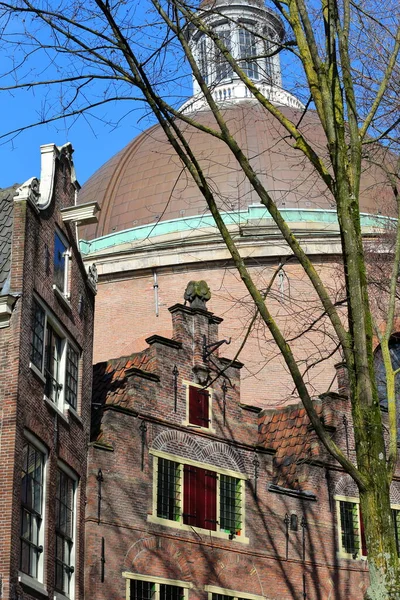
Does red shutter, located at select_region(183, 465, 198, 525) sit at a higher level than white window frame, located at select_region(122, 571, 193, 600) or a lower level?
higher

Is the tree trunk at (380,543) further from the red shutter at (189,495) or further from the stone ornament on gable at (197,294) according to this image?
the stone ornament on gable at (197,294)

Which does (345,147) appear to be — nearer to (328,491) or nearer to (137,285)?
(328,491)

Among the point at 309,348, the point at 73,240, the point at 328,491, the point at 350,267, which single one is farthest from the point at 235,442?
the point at 350,267

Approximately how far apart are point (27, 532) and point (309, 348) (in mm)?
16866

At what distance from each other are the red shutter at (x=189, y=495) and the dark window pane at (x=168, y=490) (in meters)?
0.16

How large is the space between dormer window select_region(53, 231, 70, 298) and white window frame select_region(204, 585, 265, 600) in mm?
6234

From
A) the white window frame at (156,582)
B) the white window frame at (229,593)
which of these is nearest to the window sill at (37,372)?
the white window frame at (156,582)

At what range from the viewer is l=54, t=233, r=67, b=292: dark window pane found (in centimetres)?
2109

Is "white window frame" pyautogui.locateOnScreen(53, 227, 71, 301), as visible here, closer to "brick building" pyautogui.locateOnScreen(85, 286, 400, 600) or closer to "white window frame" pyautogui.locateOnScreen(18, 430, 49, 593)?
"brick building" pyautogui.locateOnScreen(85, 286, 400, 600)

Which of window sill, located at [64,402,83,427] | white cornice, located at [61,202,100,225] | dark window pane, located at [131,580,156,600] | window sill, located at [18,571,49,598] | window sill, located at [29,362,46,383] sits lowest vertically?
window sill, located at [18,571,49,598]

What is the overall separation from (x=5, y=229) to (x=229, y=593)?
821 centimetres

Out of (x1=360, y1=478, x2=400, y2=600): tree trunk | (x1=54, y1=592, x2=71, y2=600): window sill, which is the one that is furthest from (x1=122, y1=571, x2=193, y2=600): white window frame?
(x1=360, y1=478, x2=400, y2=600): tree trunk

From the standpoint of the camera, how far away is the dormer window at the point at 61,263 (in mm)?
21094

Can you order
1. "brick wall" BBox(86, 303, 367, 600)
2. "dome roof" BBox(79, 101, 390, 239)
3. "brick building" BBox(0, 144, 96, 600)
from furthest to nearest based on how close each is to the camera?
"dome roof" BBox(79, 101, 390, 239) < "brick wall" BBox(86, 303, 367, 600) < "brick building" BBox(0, 144, 96, 600)
